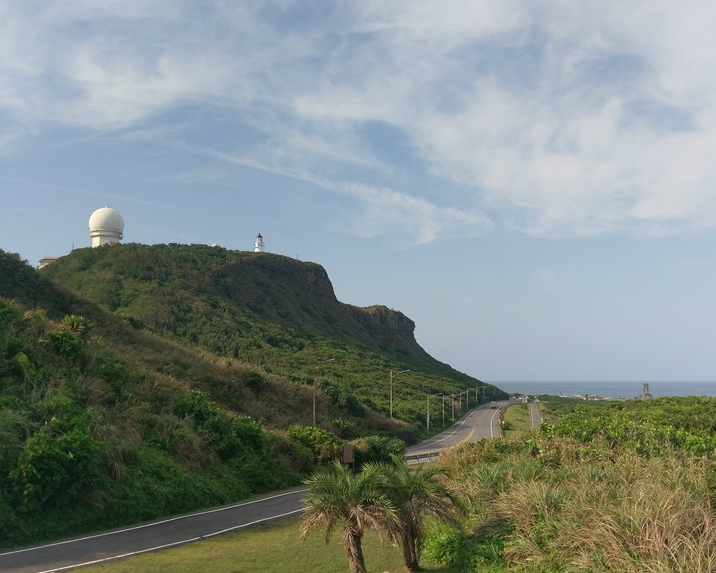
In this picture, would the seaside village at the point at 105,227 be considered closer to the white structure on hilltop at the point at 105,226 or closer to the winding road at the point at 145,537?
the white structure on hilltop at the point at 105,226

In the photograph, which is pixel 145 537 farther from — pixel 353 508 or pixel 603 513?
pixel 603 513

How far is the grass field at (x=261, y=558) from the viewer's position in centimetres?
1371

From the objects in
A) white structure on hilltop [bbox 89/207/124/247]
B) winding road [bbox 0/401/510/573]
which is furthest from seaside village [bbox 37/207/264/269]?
winding road [bbox 0/401/510/573]

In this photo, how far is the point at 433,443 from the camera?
2343 inches

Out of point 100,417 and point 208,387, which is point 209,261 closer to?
point 208,387

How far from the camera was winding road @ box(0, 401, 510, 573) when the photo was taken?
14.8 m

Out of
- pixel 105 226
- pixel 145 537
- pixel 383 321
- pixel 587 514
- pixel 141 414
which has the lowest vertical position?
pixel 145 537

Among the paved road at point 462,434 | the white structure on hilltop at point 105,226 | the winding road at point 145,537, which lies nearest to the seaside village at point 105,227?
the white structure on hilltop at point 105,226

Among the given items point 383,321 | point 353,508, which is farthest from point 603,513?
point 383,321

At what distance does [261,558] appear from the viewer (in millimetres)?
14773

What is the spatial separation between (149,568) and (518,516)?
8.22m

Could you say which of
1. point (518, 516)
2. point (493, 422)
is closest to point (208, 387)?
point (518, 516)

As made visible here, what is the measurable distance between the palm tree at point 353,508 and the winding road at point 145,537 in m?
6.40

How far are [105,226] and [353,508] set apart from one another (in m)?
90.5
